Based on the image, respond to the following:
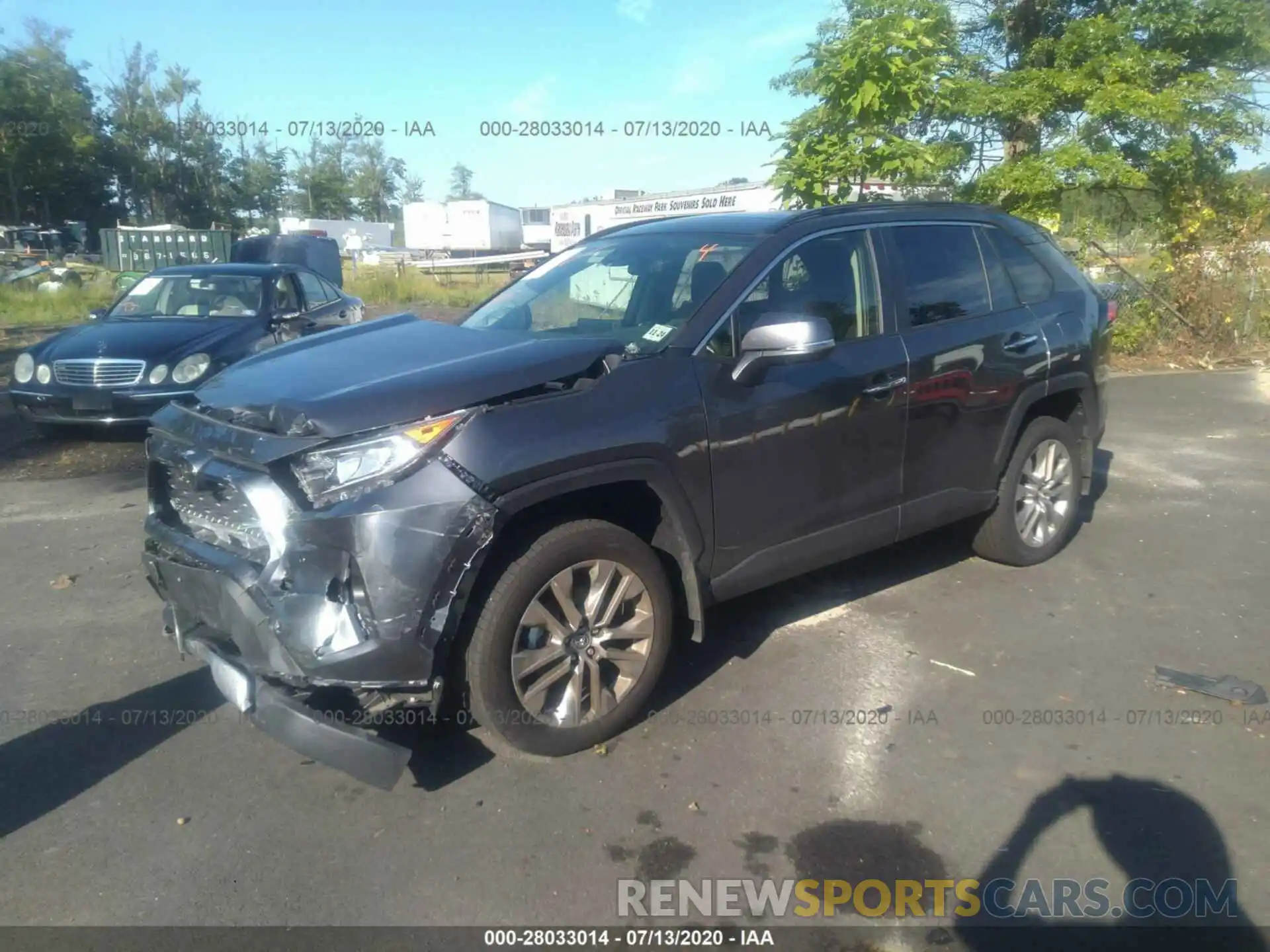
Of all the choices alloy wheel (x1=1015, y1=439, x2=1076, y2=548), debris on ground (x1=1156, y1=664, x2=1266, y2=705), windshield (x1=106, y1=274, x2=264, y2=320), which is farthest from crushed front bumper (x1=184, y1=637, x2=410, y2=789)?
windshield (x1=106, y1=274, x2=264, y2=320)

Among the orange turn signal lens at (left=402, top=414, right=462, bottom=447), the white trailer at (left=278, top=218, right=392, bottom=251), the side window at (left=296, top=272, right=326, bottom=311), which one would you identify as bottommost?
the orange turn signal lens at (left=402, top=414, right=462, bottom=447)

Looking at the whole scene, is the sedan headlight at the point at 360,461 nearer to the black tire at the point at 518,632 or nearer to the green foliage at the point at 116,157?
the black tire at the point at 518,632

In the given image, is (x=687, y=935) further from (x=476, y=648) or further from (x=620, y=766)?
(x=476, y=648)

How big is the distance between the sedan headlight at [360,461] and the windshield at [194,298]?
22.6 ft

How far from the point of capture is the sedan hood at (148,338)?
851 centimetres

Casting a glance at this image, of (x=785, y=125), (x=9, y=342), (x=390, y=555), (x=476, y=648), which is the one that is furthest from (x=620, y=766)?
(x=9, y=342)

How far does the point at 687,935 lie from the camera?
2869 millimetres

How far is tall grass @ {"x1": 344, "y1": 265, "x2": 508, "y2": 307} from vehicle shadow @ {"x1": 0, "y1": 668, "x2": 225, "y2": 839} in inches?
876

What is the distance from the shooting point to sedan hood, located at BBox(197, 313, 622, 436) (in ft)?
10.6

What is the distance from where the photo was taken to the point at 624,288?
14.9 feet

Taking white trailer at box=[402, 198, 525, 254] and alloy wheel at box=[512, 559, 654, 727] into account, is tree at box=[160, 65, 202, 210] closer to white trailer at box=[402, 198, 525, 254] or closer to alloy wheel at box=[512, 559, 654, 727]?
white trailer at box=[402, 198, 525, 254]

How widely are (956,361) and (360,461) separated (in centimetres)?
292

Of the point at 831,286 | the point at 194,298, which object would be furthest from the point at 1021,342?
the point at 194,298

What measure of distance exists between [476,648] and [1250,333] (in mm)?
13848
